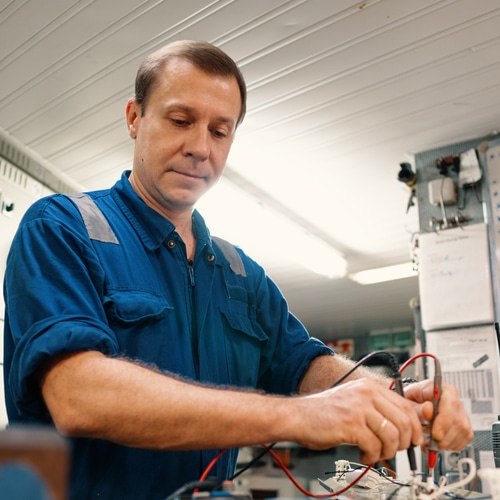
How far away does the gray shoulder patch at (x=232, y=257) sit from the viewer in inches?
60.9

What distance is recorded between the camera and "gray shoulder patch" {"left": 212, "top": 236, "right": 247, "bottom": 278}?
155 cm

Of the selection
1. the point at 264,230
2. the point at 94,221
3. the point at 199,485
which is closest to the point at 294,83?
the point at 264,230

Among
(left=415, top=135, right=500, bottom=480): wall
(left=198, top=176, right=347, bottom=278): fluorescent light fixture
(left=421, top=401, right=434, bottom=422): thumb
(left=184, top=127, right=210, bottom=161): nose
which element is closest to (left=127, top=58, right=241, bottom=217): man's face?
(left=184, top=127, right=210, bottom=161): nose

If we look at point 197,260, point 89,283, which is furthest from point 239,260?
point 89,283

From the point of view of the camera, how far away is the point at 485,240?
299 cm

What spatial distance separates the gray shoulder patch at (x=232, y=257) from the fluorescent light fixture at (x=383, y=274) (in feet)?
12.7

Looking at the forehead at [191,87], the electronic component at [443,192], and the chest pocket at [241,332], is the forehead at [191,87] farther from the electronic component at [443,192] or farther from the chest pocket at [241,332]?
the electronic component at [443,192]

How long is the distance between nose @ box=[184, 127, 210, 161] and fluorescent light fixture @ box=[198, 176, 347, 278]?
2154 mm

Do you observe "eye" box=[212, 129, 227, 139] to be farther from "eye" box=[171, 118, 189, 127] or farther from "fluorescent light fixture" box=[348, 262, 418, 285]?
"fluorescent light fixture" box=[348, 262, 418, 285]

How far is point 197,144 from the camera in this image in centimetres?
141

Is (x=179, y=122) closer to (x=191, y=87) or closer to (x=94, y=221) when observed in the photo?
(x=191, y=87)

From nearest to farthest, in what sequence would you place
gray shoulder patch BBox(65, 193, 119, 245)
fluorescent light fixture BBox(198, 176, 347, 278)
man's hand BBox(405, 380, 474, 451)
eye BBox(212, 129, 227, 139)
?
man's hand BBox(405, 380, 474, 451) < gray shoulder patch BBox(65, 193, 119, 245) < eye BBox(212, 129, 227, 139) < fluorescent light fixture BBox(198, 176, 347, 278)

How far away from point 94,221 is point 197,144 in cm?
34

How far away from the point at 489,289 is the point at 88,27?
2.29m
